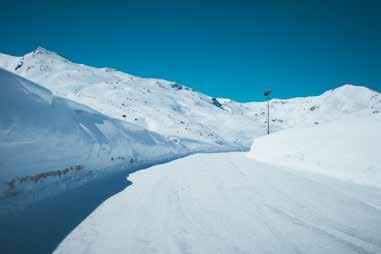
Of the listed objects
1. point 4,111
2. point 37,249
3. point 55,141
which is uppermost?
point 4,111

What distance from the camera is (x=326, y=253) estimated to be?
3.72 metres

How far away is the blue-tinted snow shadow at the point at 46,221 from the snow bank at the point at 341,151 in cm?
846

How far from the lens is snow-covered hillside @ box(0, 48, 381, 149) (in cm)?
6394

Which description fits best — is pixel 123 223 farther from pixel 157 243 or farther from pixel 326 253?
pixel 326 253

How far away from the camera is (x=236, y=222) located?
16.5ft

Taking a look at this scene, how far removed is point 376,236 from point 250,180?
5431 millimetres

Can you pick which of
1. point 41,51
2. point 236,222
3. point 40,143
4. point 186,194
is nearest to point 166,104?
point 40,143

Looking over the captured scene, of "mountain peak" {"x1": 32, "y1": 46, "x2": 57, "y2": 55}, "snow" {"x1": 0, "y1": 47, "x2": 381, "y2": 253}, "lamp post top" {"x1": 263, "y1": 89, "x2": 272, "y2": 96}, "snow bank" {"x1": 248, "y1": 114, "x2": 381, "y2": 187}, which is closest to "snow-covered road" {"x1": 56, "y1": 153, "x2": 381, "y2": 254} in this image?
"snow" {"x1": 0, "y1": 47, "x2": 381, "y2": 253}

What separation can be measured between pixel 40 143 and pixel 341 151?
11.7 m

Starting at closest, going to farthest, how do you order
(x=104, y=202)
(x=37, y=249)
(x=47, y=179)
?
(x=37, y=249)
(x=104, y=202)
(x=47, y=179)

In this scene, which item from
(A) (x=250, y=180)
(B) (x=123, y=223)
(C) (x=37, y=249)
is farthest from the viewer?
(A) (x=250, y=180)

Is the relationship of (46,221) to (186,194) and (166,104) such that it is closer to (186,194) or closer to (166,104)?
(186,194)

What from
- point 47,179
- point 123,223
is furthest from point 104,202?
point 47,179

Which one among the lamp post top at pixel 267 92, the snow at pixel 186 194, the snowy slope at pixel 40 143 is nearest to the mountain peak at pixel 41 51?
Answer: the lamp post top at pixel 267 92
